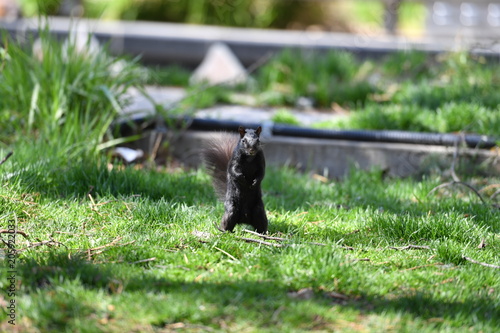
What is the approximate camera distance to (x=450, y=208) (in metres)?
4.18

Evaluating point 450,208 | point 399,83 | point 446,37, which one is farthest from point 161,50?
point 450,208

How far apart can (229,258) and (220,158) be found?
2.47 feet

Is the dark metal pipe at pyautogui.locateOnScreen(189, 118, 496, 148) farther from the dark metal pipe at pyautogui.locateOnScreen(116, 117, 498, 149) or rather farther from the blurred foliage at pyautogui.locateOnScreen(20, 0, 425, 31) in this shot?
the blurred foliage at pyautogui.locateOnScreen(20, 0, 425, 31)

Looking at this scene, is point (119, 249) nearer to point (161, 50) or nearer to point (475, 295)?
point (475, 295)

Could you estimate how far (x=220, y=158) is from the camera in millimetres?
3795

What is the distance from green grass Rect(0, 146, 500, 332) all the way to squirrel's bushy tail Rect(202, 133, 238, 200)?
19cm

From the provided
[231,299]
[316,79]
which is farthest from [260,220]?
[316,79]

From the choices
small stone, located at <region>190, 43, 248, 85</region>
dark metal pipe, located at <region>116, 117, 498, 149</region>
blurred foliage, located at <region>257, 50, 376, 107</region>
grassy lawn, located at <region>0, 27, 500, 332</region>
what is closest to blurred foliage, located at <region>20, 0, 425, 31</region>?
small stone, located at <region>190, 43, 248, 85</region>

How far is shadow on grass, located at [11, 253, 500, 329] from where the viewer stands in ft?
8.64

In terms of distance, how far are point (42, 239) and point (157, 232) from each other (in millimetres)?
601

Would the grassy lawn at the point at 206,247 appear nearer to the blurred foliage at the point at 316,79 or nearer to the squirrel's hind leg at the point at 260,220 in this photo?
the squirrel's hind leg at the point at 260,220

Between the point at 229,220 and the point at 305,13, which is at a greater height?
the point at 305,13

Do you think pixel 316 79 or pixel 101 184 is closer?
pixel 101 184

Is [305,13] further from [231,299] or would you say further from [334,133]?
[231,299]
